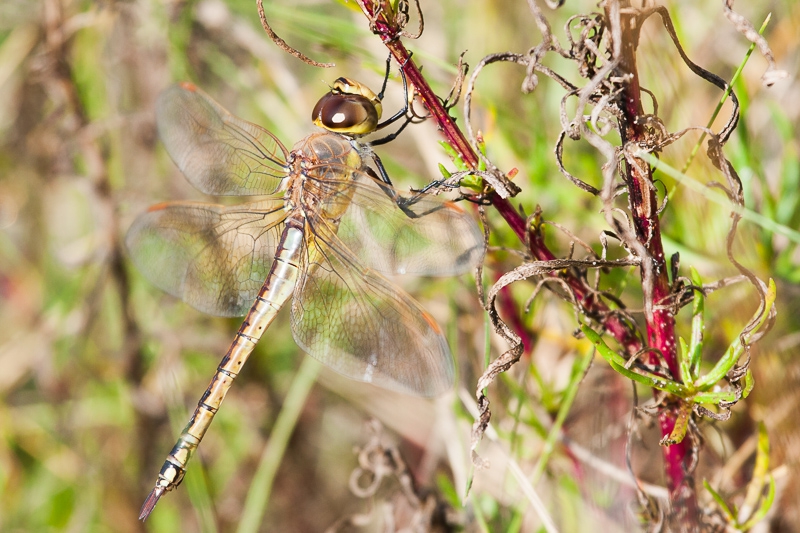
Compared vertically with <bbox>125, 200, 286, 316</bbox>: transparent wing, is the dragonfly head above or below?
above

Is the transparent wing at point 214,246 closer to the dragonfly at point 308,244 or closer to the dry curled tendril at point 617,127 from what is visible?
the dragonfly at point 308,244

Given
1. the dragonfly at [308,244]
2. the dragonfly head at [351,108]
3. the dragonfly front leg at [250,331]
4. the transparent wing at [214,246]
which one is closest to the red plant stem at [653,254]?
the dragonfly at [308,244]

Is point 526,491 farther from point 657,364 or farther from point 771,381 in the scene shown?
point 771,381

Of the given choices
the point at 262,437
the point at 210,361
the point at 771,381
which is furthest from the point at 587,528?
the point at 210,361

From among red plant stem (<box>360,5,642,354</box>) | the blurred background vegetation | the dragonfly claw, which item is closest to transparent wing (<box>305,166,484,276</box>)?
red plant stem (<box>360,5,642,354</box>)

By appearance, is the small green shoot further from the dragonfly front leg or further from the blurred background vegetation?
the dragonfly front leg
